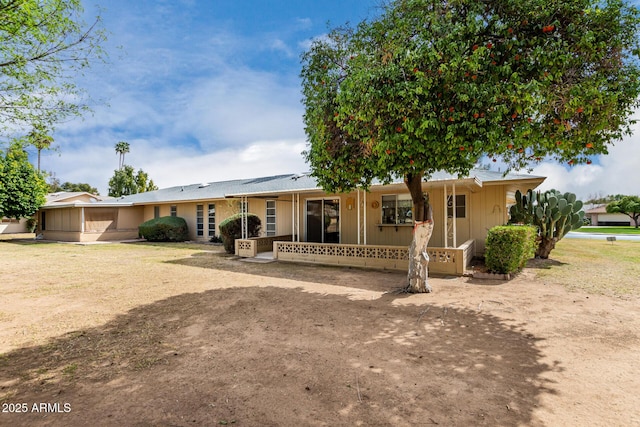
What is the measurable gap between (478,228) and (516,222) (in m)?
1.68

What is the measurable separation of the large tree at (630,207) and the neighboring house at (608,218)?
3.23m

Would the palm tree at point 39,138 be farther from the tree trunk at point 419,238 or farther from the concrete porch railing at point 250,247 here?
the concrete porch railing at point 250,247

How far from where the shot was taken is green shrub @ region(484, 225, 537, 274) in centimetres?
804

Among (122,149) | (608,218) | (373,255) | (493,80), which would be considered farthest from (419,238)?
(608,218)

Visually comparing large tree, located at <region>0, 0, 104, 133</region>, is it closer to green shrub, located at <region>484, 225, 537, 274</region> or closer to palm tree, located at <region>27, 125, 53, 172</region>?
palm tree, located at <region>27, 125, 53, 172</region>

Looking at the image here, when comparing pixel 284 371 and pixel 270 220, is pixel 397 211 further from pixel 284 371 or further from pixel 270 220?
pixel 284 371

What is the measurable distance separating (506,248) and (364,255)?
4.14 m

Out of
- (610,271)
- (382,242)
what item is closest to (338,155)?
(382,242)

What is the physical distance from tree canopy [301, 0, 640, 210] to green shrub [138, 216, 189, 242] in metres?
17.5

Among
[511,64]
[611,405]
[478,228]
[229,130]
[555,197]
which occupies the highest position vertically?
[229,130]

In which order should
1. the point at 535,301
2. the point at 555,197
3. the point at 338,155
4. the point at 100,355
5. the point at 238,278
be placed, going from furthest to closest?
1. the point at 555,197
2. the point at 238,278
3. the point at 338,155
4. the point at 535,301
5. the point at 100,355

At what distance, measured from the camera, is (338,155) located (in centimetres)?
670

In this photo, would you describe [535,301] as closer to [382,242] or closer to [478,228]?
[478,228]

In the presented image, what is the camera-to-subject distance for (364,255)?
10.7 m
